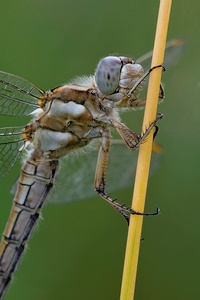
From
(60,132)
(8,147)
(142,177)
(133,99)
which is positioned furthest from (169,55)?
(8,147)

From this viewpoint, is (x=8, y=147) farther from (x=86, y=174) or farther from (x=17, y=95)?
(x=86, y=174)

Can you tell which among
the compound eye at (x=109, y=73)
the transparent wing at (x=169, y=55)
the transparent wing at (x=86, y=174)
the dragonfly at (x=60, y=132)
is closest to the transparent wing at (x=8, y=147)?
the dragonfly at (x=60, y=132)

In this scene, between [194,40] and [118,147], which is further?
[194,40]

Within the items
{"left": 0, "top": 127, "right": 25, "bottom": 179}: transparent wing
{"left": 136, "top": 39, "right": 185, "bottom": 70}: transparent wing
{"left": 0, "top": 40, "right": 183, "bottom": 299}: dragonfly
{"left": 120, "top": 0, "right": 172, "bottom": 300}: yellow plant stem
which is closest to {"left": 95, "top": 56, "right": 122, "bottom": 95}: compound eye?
{"left": 0, "top": 40, "right": 183, "bottom": 299}: dragonfly

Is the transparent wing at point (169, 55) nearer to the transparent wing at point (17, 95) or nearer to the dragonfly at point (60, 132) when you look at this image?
the dragonfly at point (60, 132)

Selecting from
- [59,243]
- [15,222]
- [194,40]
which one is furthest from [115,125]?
[59,243]

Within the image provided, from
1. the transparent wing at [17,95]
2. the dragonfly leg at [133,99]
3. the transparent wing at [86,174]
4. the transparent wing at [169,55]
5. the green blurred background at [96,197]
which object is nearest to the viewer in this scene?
the dragonfly leg at [133,99]

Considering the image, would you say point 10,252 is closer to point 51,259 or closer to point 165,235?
point 51,259

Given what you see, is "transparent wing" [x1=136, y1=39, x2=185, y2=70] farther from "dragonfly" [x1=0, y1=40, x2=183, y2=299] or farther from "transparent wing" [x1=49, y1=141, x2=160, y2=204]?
"transparent wing" [x1=49, y1=141, x2=160, y2=204]
